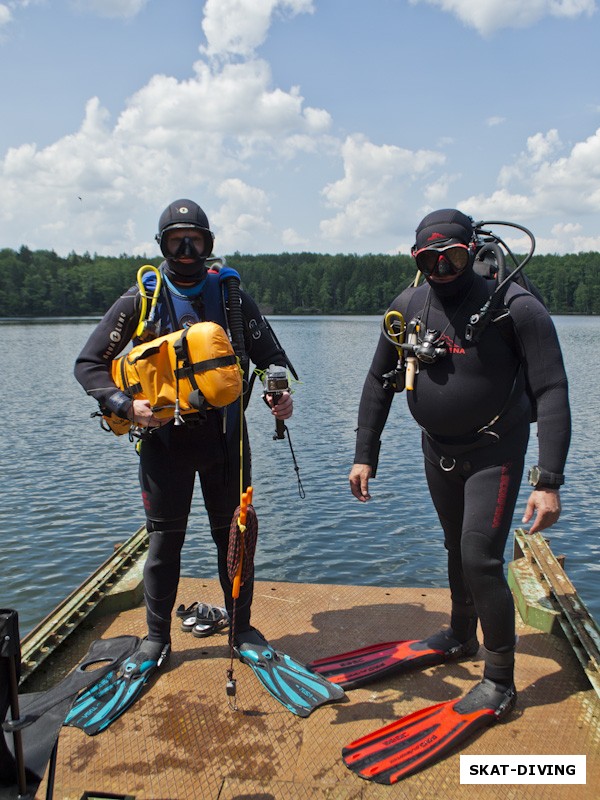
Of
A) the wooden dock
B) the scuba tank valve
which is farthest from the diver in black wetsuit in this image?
the scuba tank valve

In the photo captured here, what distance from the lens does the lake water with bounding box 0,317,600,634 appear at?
766cm

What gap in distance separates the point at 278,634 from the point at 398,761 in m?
1.42

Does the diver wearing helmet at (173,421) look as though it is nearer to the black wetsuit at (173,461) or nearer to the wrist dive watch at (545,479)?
the black wetsuit at (173,461)

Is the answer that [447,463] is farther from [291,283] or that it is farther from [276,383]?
[291,283]

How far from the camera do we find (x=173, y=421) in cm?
353

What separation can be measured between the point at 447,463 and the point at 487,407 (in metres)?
0.39

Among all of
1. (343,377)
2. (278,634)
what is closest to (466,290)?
(278,634)

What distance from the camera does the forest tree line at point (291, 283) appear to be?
342 ft

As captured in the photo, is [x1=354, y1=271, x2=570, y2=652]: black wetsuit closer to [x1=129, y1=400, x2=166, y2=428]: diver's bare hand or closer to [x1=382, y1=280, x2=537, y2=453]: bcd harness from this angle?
[x1=382, y1=280, x2=537, y2=453]: bcd harness

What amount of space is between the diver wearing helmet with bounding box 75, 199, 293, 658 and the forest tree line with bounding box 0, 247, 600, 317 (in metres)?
93.4

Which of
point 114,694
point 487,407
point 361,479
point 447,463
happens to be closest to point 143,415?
point 361,479

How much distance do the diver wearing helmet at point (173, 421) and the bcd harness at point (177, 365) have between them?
0.05 ft

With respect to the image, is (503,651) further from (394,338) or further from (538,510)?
(394,338)

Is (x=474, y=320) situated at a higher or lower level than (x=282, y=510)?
higher
